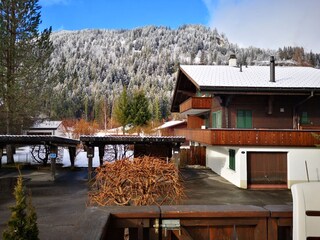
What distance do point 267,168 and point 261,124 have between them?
3443 millimetres

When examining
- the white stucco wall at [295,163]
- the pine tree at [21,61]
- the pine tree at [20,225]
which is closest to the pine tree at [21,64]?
the pine tree at [21,61]

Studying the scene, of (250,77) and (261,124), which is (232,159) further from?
(250,77)

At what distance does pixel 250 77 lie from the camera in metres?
24.3

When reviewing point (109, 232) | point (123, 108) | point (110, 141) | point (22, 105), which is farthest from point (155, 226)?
point (123, 108)

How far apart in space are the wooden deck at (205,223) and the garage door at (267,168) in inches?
696

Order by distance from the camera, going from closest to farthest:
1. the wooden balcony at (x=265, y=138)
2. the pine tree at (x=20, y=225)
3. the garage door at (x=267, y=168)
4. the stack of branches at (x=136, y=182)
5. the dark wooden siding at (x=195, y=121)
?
the pine tree at (x=20, y=225)
the stack of branches at (x=136, y=182)
the wooden balcony at (x=265, y=138)
the garage door at (x=267, y=168)
the dark wooden siding at (x=195, y=121)

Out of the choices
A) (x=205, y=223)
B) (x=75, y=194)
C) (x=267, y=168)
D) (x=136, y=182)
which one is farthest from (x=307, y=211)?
(x=267, y=168)

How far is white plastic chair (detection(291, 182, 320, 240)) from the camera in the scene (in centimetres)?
298

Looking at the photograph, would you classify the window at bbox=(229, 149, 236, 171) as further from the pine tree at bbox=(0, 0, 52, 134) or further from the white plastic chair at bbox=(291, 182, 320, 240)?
the white plastic chair at bbox=(291, 182, 320, 240)

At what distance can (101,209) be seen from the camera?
378 centimetres

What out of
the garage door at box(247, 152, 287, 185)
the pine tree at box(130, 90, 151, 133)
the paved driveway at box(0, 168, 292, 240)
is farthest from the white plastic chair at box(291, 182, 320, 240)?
the pine tree at box(130, 90, 151, 133)

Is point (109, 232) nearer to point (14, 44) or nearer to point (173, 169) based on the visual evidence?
point (173, 169)

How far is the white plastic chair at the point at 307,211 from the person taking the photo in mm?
2982

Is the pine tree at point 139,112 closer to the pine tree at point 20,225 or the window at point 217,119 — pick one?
the window at point 217,119
